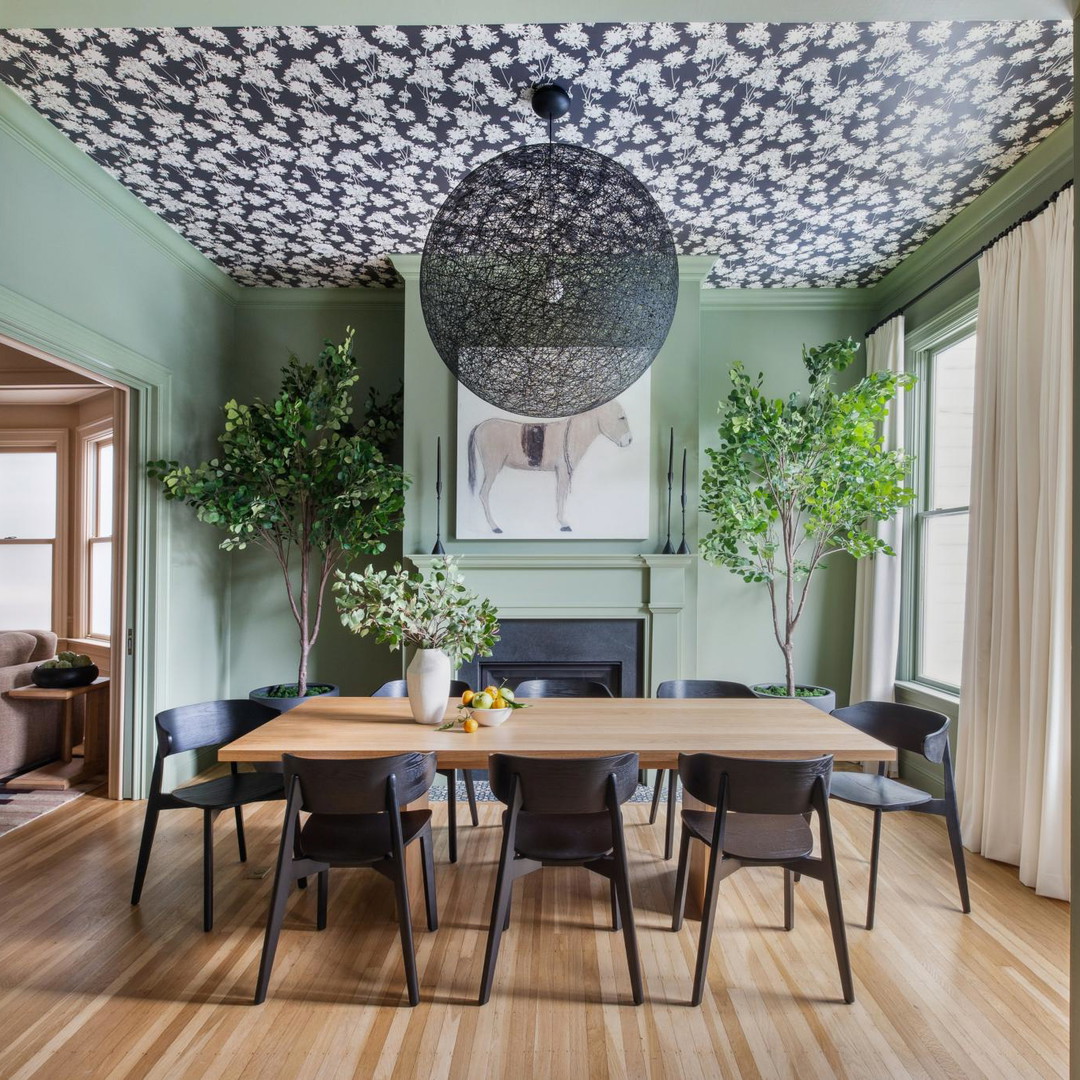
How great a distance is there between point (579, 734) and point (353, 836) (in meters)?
0.80

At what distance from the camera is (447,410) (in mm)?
4336

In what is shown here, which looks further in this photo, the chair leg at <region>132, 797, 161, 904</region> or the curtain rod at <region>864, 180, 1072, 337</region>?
the curtain rod at <region>864, 180, 1072, 337</region>

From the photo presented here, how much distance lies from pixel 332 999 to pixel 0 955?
1158mm

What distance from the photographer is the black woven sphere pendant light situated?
81.1 inches

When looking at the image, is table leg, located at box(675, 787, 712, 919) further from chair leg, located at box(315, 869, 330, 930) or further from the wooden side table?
the wooden side table

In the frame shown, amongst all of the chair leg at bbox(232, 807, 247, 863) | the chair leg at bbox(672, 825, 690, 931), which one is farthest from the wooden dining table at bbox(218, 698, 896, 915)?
the chair leg at bbox(232, 807, 247, 863)

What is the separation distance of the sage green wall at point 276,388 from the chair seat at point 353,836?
2325mm

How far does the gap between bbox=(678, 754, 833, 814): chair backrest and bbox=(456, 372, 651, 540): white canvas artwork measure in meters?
2.26

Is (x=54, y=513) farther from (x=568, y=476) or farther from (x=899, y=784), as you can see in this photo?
(x=899, y=784)

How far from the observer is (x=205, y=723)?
2.91 meters

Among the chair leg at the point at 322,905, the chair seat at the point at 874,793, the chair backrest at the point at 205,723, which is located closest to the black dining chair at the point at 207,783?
the chair backrest at the point at 205,723

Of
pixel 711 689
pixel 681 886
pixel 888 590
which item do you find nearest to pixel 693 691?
pixel 711 689

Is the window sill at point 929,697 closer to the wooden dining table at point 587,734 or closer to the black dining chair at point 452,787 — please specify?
the wooden dining table at point 587,734

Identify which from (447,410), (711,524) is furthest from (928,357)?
(447,410)
